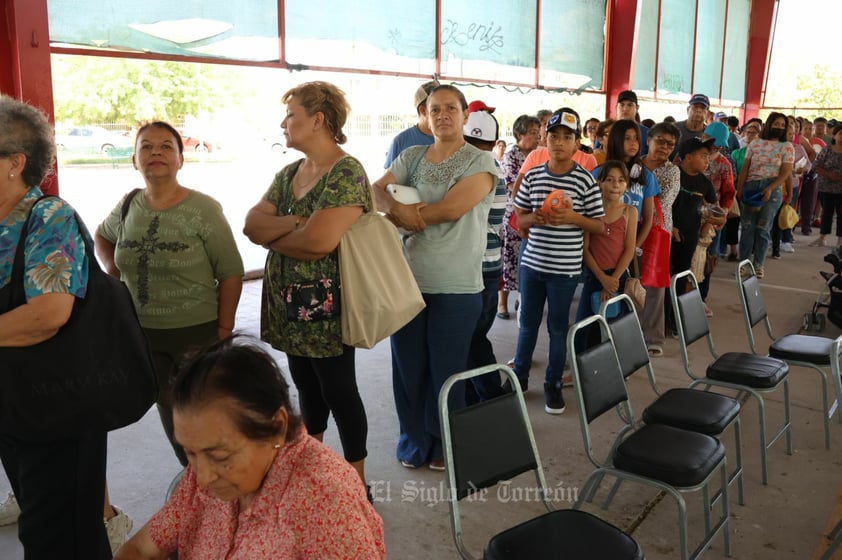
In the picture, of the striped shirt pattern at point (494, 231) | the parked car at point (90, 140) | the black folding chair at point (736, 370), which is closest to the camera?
the black folding chair at point (736, 370)

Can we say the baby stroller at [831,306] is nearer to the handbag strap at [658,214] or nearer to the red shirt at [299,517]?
the handbag strap at [658,214]

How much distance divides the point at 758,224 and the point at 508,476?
5.85 m

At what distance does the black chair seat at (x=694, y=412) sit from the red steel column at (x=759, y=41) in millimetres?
15362

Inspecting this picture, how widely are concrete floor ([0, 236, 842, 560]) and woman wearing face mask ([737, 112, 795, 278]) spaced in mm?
3023

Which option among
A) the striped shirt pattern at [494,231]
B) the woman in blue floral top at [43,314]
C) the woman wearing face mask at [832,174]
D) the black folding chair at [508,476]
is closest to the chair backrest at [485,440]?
the black folding chair at [508,476]

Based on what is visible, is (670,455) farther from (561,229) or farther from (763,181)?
(763,181)

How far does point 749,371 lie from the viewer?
3066 mm

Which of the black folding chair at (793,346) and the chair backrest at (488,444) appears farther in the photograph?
the black folding chair at (793,346)

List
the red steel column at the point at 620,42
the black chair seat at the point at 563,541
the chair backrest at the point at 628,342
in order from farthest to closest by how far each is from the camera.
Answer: the red steel column at the point at 620,42
the chair backrest at the point at 628,342
the black chair seat at the point at 563,541

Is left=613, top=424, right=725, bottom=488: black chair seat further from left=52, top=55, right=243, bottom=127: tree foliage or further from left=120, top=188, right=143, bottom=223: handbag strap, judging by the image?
left=52, top=55, right=243, bottom=127: tree foliage

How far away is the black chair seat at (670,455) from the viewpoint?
6.99ft

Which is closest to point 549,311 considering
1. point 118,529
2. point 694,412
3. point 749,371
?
point 749,371

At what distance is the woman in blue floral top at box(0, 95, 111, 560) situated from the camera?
1601 millimetres

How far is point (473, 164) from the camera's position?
2.69 m
